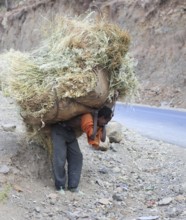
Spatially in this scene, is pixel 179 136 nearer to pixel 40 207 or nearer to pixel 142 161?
pixel 142 161

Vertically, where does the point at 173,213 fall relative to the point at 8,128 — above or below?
below

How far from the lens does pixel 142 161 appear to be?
7895 mm

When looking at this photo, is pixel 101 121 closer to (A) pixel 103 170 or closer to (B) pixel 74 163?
(B) pixel 74 163

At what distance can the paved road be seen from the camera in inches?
416

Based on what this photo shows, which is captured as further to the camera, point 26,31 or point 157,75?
point 26,31

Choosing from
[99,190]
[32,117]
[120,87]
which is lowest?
[99,190]

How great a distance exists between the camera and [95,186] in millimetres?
6273

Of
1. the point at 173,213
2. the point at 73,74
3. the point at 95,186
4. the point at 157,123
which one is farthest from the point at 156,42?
the point at 173,213

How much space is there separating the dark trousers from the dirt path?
0.17 meters

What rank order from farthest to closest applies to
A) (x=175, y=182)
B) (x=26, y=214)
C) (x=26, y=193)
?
(x=175, y=182), (x=26, y=193), (x=26, y=214)

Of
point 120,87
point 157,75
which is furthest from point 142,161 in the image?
point 157,75

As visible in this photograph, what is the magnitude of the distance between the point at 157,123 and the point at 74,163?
23.4 ft

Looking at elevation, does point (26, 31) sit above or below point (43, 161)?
above

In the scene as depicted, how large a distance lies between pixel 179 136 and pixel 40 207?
6100 mm
